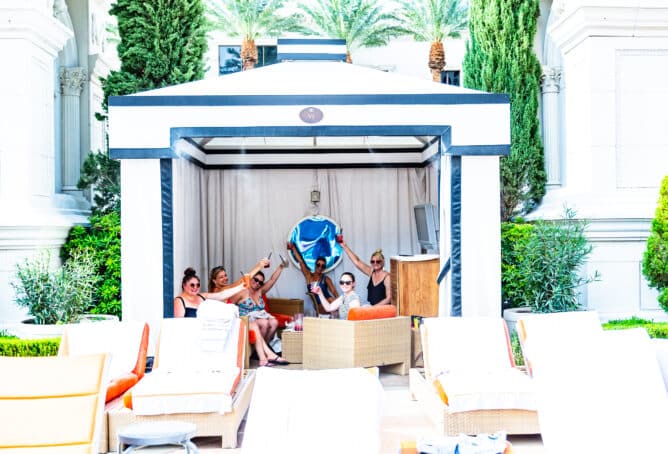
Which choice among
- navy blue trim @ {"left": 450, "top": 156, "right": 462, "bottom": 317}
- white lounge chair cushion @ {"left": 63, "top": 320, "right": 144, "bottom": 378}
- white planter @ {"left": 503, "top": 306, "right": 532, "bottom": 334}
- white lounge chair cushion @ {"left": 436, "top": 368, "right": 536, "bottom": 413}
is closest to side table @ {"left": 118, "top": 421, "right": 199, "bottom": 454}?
white lounge chair cushion @ {"left": 63, "top": 320, "right": 144, "bottom": 378}

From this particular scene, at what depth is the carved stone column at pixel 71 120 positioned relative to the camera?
13391mm

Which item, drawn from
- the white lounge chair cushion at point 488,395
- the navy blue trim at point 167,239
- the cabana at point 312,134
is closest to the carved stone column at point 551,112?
the cabana at point 312,134

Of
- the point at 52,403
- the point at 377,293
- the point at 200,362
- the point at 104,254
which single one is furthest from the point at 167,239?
the point at 52,403

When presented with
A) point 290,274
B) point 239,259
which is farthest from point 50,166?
point 290,274

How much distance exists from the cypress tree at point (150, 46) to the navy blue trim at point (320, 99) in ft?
A: 15.0

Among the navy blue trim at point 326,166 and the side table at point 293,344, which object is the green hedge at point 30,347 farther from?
the navy blue trim at point 326,166

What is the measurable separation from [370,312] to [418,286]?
112cm

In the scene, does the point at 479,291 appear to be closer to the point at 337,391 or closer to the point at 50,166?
the point at 337,391

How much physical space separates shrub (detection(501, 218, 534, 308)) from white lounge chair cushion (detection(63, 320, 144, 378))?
521 centimetres

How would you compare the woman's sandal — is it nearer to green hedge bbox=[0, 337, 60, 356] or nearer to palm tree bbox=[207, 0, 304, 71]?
green hedge bbox=[0, 337, 60, 356]

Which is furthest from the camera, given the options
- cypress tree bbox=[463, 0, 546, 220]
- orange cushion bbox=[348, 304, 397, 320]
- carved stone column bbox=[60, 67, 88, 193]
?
carved stone column bbox=[60, 67, 88, 193]

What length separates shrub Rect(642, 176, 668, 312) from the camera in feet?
28.0

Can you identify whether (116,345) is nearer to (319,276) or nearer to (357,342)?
(357,342)

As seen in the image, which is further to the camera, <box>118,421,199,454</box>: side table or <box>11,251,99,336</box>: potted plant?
<box>11,251,99,336</box>: potted plant
